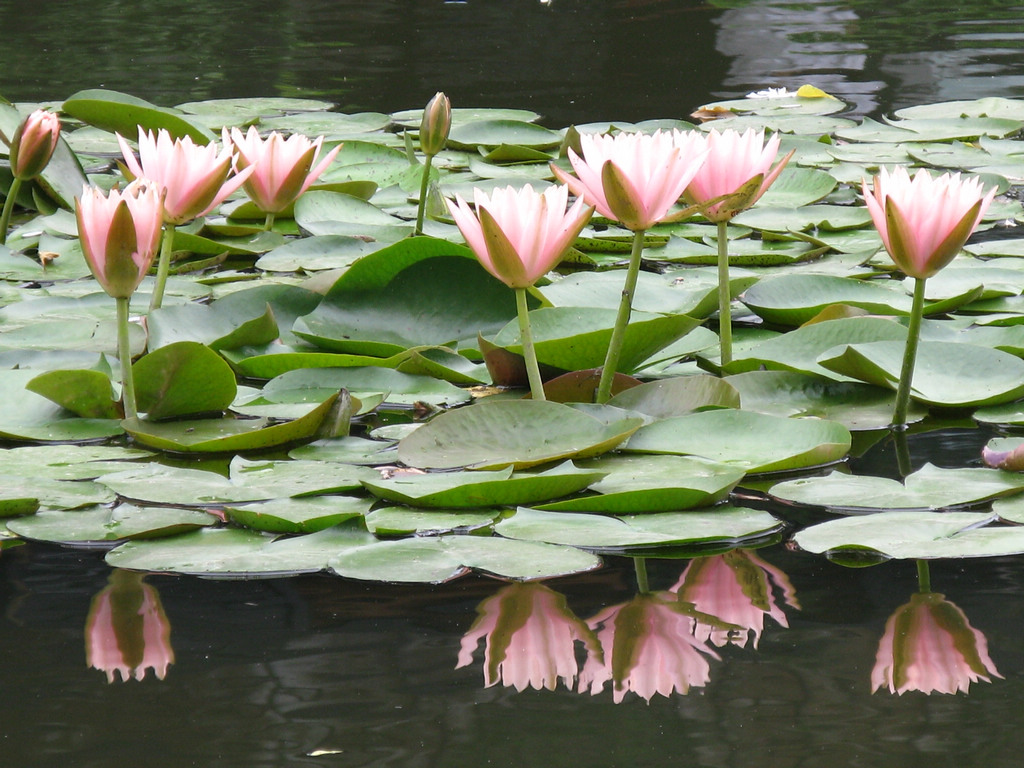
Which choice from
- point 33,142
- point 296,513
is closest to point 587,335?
point 296,513

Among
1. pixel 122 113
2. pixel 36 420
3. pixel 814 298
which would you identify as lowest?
pixel 36 420

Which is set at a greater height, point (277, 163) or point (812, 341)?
point (277, 163)

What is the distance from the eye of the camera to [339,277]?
1898 mm

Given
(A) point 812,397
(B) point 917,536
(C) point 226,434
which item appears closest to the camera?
(B) point 917,536

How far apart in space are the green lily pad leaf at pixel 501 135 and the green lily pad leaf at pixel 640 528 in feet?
7.06

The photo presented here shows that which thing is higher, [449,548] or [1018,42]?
[1018,42]

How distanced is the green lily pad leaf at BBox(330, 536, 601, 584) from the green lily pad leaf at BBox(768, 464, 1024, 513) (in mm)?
278

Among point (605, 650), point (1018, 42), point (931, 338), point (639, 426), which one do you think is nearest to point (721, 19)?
point (1018, 42)

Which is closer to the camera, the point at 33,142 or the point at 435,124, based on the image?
the point at 33,142

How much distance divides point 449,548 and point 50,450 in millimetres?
579

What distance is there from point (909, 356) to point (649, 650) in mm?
624

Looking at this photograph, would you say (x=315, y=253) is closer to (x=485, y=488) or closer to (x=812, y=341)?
(x=812, y=341)

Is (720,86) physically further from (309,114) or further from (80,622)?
(80,622)

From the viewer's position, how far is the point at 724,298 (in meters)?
1.63
